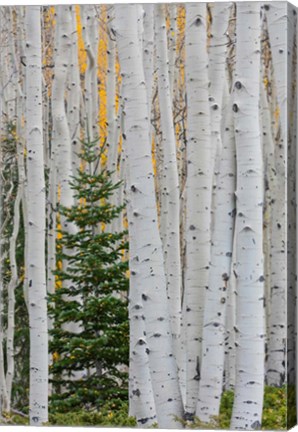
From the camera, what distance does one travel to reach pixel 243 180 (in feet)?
20.5

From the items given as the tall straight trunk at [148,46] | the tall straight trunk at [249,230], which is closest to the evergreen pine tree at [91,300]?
the tall straight trunk at [148,46]

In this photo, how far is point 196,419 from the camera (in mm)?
6434

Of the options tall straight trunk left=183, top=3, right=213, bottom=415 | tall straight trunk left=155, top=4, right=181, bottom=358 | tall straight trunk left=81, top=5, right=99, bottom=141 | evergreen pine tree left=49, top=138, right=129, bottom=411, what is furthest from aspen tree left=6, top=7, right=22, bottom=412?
tall straight trunk left=183, top=3, right=213, bottom=415

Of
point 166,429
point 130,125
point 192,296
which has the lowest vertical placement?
point 166,429

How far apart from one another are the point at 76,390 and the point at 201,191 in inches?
61.4

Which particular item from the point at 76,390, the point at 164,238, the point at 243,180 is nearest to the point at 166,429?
the point at 76,390

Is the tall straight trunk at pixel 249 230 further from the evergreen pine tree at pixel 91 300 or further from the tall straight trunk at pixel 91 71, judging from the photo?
the tall straight trunk at pixel 91 71

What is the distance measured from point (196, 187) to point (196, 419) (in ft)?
4.91

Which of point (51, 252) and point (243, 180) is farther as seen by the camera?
point (51, 252)

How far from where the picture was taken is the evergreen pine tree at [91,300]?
21.6ft

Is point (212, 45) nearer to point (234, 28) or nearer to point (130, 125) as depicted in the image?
point (234, 28)

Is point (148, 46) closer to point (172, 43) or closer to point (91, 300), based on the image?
point (172, 43)

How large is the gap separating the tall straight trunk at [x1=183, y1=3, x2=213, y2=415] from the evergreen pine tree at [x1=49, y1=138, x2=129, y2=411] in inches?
16.9

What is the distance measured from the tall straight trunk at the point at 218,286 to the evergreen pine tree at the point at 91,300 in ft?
1.80
